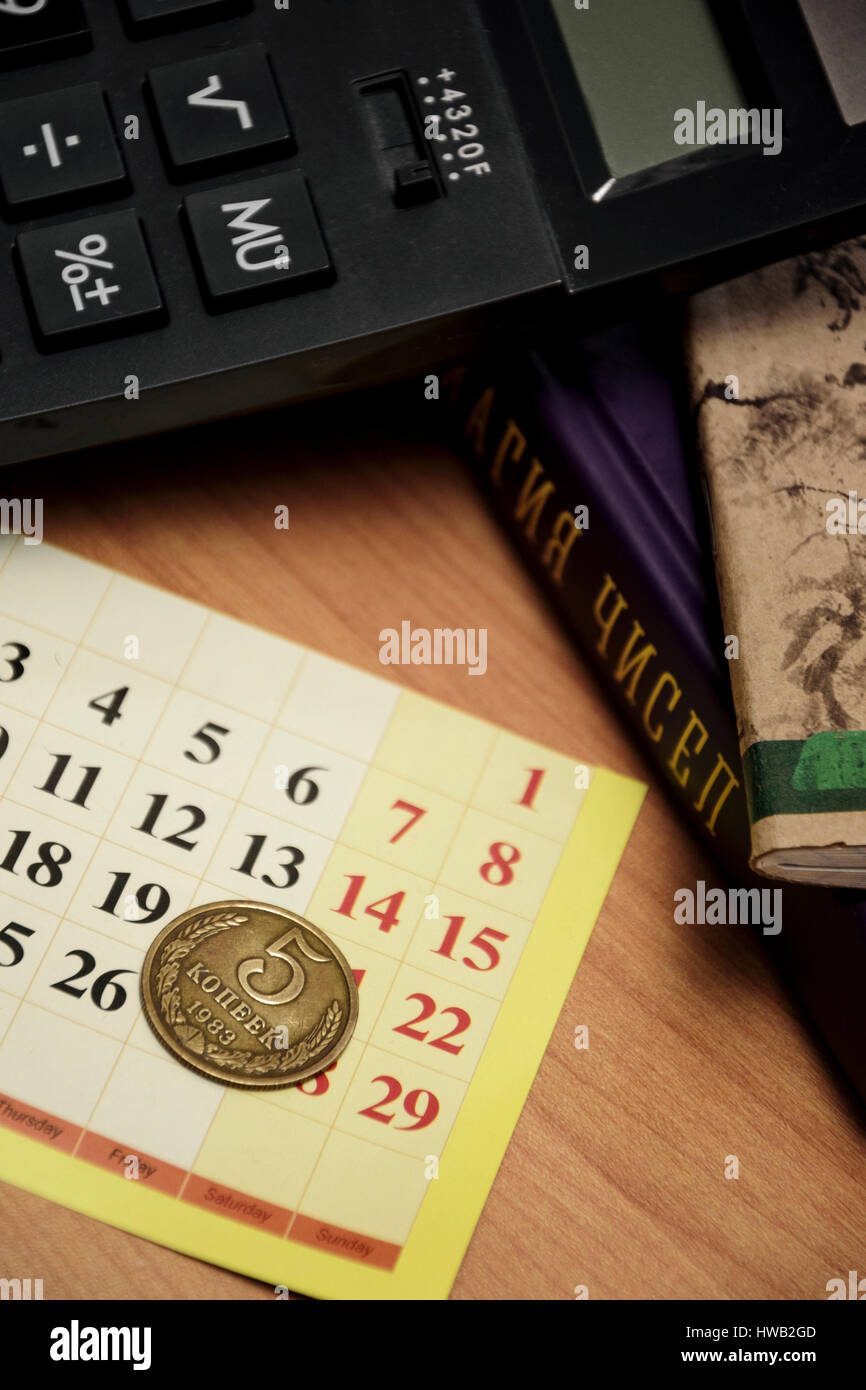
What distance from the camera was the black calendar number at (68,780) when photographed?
374 millimetres

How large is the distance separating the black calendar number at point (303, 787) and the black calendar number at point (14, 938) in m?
0.09

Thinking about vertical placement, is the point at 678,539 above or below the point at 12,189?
below

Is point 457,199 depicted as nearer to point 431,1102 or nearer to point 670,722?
point 670,722

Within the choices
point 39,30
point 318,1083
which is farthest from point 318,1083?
point 39,30

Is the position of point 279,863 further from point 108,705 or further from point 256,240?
point 256,240

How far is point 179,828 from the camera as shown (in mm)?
376

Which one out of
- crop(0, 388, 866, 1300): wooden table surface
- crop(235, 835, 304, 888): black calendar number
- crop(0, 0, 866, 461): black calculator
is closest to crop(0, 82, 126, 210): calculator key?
crop(0, 0, 866, 461): black calculator

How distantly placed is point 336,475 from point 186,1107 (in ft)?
0.76

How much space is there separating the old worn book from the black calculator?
0.04 metres

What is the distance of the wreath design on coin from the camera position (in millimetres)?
351

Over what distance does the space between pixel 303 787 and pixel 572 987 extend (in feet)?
0.37

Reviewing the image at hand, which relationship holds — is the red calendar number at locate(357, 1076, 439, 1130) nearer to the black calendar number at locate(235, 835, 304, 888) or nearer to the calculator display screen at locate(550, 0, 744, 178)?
the black calendar number at locate(235, 835, 304, 888)
